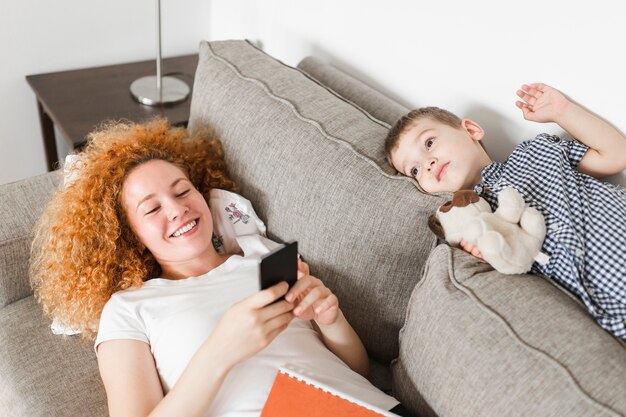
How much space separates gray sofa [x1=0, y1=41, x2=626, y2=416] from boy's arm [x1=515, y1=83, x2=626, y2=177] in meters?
0.28

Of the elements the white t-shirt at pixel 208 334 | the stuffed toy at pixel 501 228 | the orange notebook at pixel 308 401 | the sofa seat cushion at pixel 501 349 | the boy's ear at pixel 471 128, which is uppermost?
the boy's ear at pixel 471 128

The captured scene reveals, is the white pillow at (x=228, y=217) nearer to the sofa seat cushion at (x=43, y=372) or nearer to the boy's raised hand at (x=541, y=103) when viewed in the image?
the sofa seat cushion at (x=43, y=372)

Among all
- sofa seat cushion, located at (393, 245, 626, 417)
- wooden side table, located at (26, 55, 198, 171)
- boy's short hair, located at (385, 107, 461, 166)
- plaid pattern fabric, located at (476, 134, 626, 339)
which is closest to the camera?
sofa seat cushion, located at (393, 245, 626, 417)

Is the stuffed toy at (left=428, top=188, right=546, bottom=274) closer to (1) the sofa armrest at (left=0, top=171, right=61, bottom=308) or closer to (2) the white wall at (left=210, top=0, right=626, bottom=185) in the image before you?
(2) the white wall at (left=210, top=0, right=626, bottom=185)

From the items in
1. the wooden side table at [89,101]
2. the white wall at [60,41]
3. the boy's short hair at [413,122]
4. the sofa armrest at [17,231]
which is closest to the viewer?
the boy's short hair at [413,122]

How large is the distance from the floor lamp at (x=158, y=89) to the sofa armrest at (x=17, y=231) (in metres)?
0.71

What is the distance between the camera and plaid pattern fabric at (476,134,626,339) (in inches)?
37.7

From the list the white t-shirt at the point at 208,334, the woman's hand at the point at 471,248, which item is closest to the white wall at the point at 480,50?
the woman's hand at the point at 471,248

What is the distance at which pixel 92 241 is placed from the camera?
4.14 ft

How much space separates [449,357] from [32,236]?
1036 mm

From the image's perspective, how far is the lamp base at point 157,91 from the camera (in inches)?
82.5

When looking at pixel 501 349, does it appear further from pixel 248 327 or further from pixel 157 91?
pixel 157 91

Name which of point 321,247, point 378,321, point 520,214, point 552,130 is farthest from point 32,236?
point 552,130

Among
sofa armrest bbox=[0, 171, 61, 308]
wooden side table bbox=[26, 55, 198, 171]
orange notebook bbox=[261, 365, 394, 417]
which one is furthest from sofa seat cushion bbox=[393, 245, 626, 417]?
wooden side table bbox=[26, 55, 198, 171]
